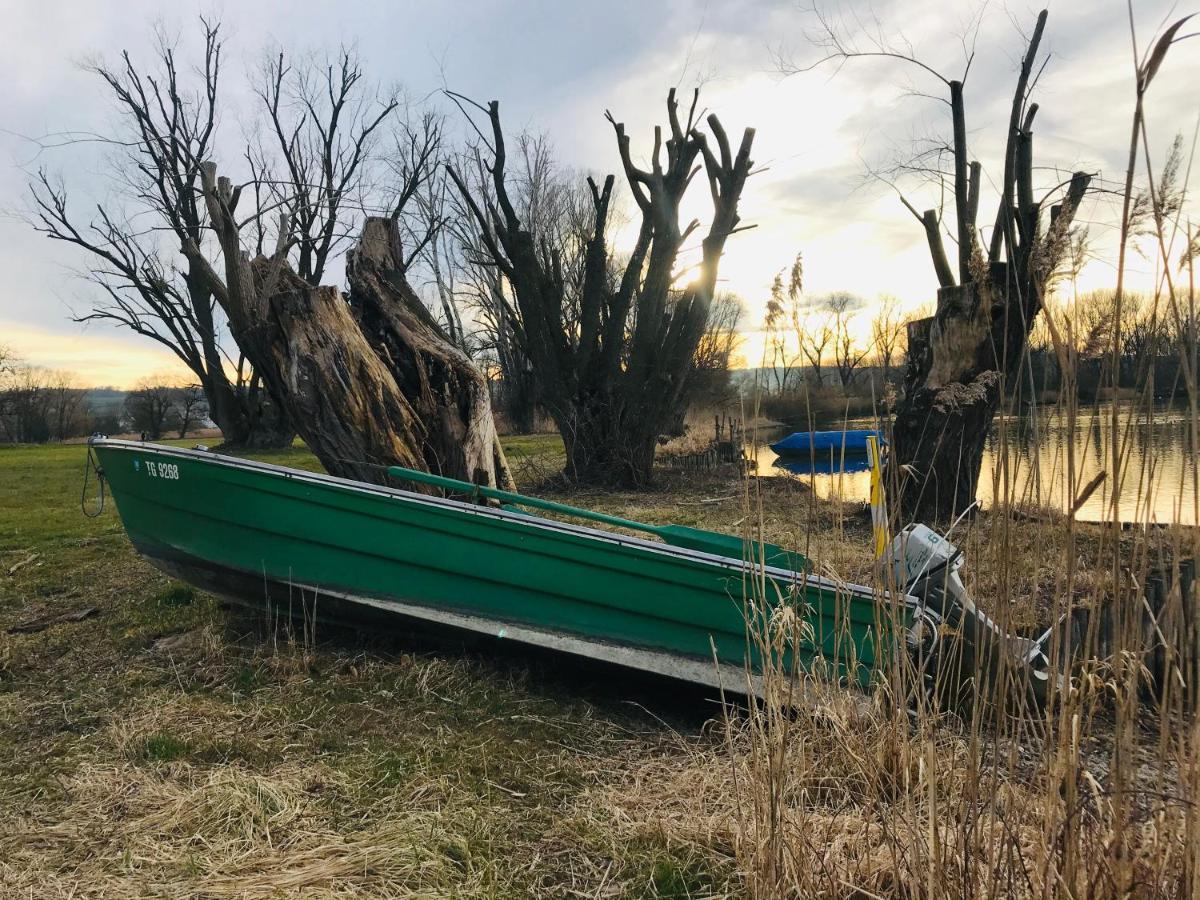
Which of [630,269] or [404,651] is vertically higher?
[630,269]

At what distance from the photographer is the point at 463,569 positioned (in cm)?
380

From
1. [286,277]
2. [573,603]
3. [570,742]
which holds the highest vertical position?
[286,277]

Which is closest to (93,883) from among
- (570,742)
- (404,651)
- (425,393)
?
(570,742)

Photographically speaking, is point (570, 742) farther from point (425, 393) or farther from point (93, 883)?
point (425, 393)

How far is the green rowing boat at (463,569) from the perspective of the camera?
3.56 m

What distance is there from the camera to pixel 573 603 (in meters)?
3.71

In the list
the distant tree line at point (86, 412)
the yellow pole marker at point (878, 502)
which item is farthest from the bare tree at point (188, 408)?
the yellow pole marker at point (878, 502)

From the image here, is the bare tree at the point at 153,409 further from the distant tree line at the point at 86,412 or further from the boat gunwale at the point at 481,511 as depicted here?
the boat gunwale at the point at 481,511

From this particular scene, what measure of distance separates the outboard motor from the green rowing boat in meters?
0.27

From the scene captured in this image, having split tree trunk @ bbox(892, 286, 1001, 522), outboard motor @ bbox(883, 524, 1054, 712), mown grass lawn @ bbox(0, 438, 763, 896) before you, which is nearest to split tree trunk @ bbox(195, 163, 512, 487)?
mown grass lawn @ bbox(0, 438, 763, 896)

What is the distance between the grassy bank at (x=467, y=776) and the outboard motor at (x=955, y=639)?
10 centimetres

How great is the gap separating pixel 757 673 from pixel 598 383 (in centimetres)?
774

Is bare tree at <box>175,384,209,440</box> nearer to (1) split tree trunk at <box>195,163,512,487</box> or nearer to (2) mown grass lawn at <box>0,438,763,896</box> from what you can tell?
(1) split tree trunk at <box>195,163,512,487</box>

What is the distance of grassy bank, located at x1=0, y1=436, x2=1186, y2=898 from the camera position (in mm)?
1905
